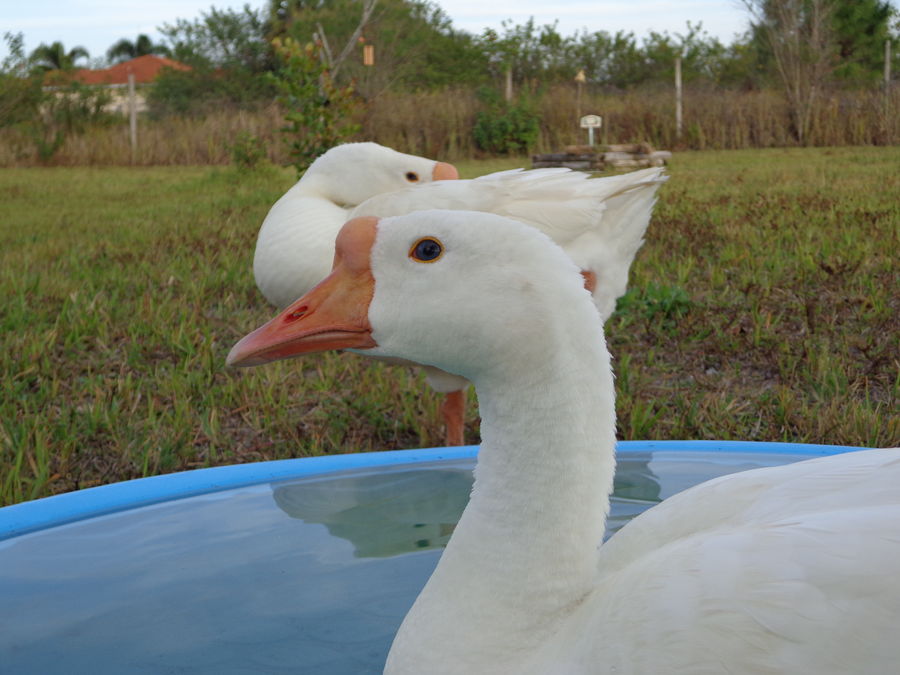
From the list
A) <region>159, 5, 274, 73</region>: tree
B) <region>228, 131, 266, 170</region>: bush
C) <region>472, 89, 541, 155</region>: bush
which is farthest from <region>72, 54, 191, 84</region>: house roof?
<region>228, 131, 266, 170</region>: bush

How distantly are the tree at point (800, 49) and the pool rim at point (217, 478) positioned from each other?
1499 cm

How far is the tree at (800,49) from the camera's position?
664 inches

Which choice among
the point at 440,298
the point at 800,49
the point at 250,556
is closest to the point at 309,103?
the point at 250,556

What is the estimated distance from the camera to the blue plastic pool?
1.96m

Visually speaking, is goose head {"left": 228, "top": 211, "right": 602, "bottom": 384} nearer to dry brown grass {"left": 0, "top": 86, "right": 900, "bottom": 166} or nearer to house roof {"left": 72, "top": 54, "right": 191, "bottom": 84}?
dry brown grass {"left": 0, "top": 86, "right": 900, "bottom": 166}

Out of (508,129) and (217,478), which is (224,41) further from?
(217,478)

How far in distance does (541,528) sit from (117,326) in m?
3.22

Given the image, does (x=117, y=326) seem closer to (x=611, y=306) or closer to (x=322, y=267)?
(x=322, y=267)

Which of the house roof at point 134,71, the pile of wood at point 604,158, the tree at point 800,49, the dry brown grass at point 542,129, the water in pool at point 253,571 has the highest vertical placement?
the house roof at point 134,71

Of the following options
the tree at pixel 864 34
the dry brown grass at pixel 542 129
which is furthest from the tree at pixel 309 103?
the tree at pixel 864 34

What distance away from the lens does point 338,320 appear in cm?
150

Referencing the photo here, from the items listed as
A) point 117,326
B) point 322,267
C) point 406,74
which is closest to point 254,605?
point 322,267

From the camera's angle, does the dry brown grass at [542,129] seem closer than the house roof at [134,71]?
Yes

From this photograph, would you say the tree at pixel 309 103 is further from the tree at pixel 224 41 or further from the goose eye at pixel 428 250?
the tree at pixel 224 41
